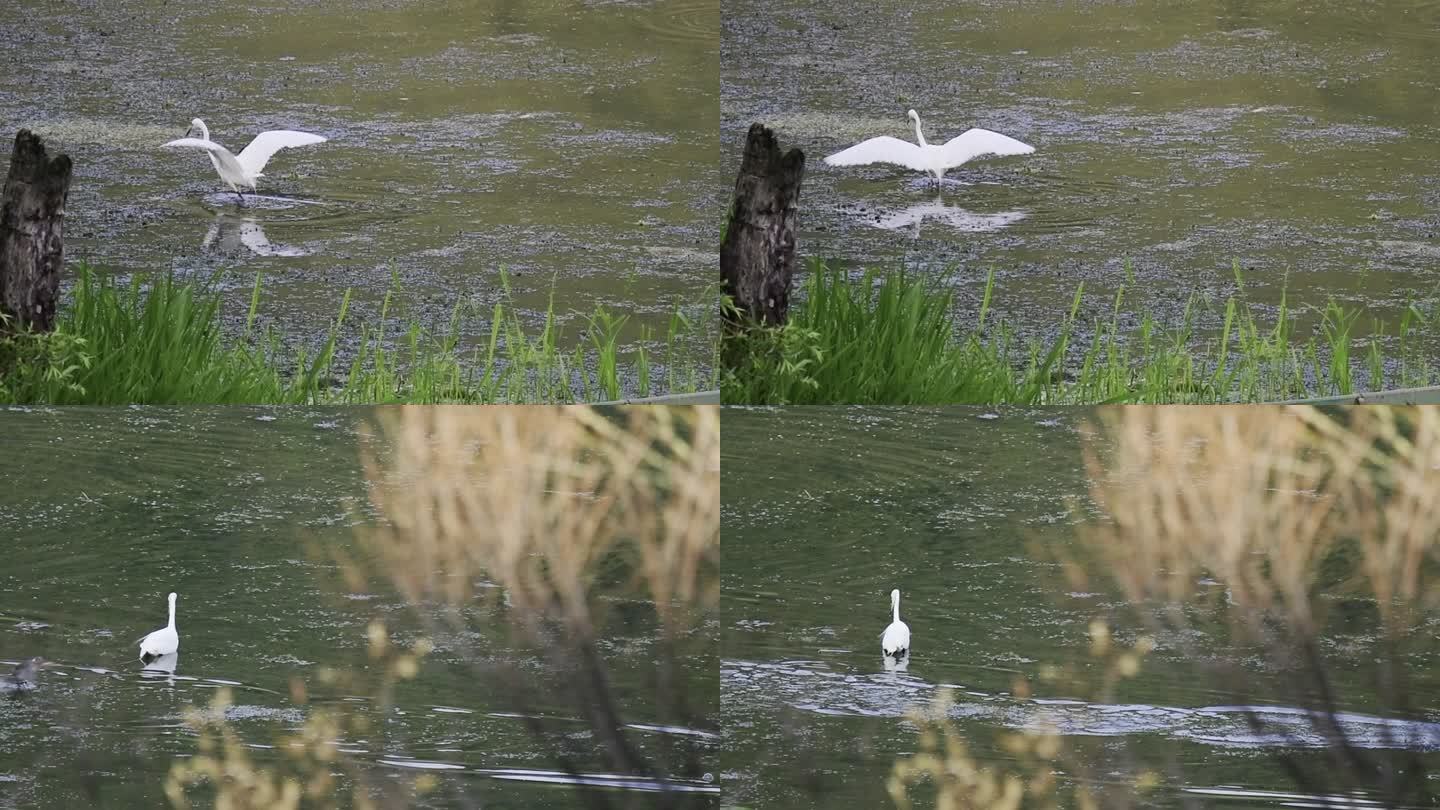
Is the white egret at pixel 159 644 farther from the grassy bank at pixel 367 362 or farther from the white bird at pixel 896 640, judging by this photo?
the white bird at pixel 896 640

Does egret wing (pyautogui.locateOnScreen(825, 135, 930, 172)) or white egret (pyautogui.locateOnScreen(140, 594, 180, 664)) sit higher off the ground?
egret wing (pyautogui.locateOnScreen(825, 135, 930, 172))

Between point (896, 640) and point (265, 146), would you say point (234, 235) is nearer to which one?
point (265, 146)

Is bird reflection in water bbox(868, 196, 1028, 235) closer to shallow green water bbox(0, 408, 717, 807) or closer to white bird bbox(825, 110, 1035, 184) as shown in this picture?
white bird bbox(825, 110, 1035, 184)

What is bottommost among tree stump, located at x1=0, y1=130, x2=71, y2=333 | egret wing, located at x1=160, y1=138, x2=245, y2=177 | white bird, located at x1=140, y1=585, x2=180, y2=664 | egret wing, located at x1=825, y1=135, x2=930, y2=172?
white bird, located at x1=140, y1=585, x2=180, y2=664

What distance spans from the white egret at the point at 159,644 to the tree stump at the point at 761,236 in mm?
1208

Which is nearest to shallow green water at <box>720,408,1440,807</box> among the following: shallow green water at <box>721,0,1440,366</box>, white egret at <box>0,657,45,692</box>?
shallow green water at <box>721,0,1440,366</box>

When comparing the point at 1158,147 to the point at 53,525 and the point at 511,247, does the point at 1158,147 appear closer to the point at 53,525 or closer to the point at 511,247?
the point at 511,247

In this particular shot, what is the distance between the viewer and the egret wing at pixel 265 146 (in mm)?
4613

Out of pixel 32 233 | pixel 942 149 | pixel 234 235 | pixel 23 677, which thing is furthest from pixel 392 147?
pixel 23 677

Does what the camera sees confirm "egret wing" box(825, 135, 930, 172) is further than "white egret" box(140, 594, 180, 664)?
Yes

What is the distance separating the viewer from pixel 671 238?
15.1 ft

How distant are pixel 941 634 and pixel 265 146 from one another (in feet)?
5.22

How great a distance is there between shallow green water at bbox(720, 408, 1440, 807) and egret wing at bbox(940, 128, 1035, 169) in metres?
0.49

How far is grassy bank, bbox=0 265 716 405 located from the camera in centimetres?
459
